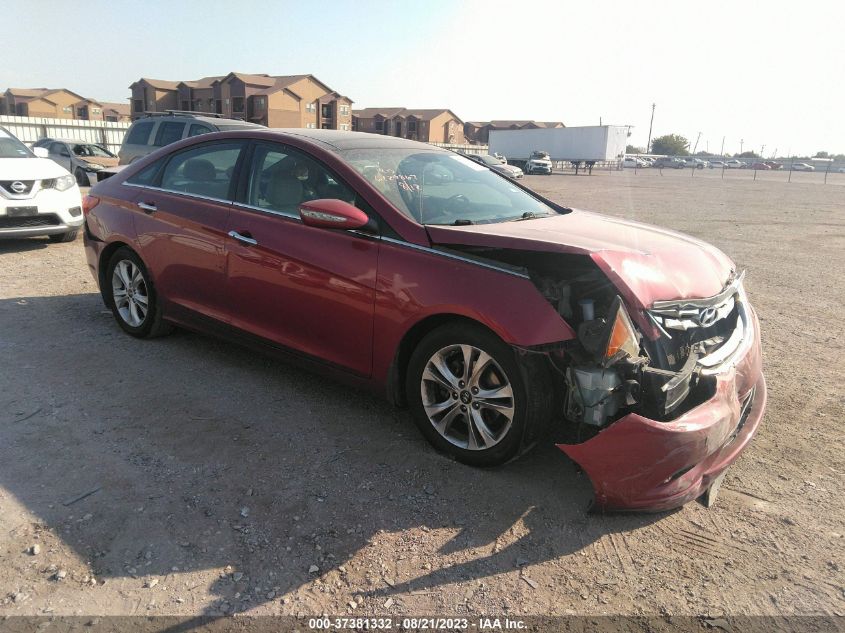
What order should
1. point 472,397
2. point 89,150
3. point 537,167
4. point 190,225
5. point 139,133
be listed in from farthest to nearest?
point 537,167
point 89,150
point 139,133
point 190,225
point 472,397

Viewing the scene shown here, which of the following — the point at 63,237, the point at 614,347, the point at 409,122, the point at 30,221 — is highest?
the point at 409,122

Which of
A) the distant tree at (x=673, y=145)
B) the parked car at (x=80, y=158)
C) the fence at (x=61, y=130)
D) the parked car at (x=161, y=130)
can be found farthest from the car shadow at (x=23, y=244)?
the distant tree at (x=673, y=145)

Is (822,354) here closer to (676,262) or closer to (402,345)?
(676,262)

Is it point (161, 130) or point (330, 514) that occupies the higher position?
point (161, 130)

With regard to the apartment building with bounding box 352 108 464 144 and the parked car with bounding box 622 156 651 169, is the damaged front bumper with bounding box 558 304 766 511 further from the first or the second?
the parked car with bounding box 622 156 651 169

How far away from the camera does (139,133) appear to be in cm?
1245

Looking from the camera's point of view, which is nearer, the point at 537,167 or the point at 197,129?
the point at 197,129

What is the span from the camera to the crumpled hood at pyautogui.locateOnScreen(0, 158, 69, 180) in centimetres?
840

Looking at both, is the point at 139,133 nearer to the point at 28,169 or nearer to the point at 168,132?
the point at 168,132

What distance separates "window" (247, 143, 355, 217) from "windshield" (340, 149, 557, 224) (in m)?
0.20

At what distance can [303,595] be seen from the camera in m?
2.43

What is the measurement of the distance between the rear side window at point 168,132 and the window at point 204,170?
7.68 meters

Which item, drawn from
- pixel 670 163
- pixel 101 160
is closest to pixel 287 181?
pixel 101 160

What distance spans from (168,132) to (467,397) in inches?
426
